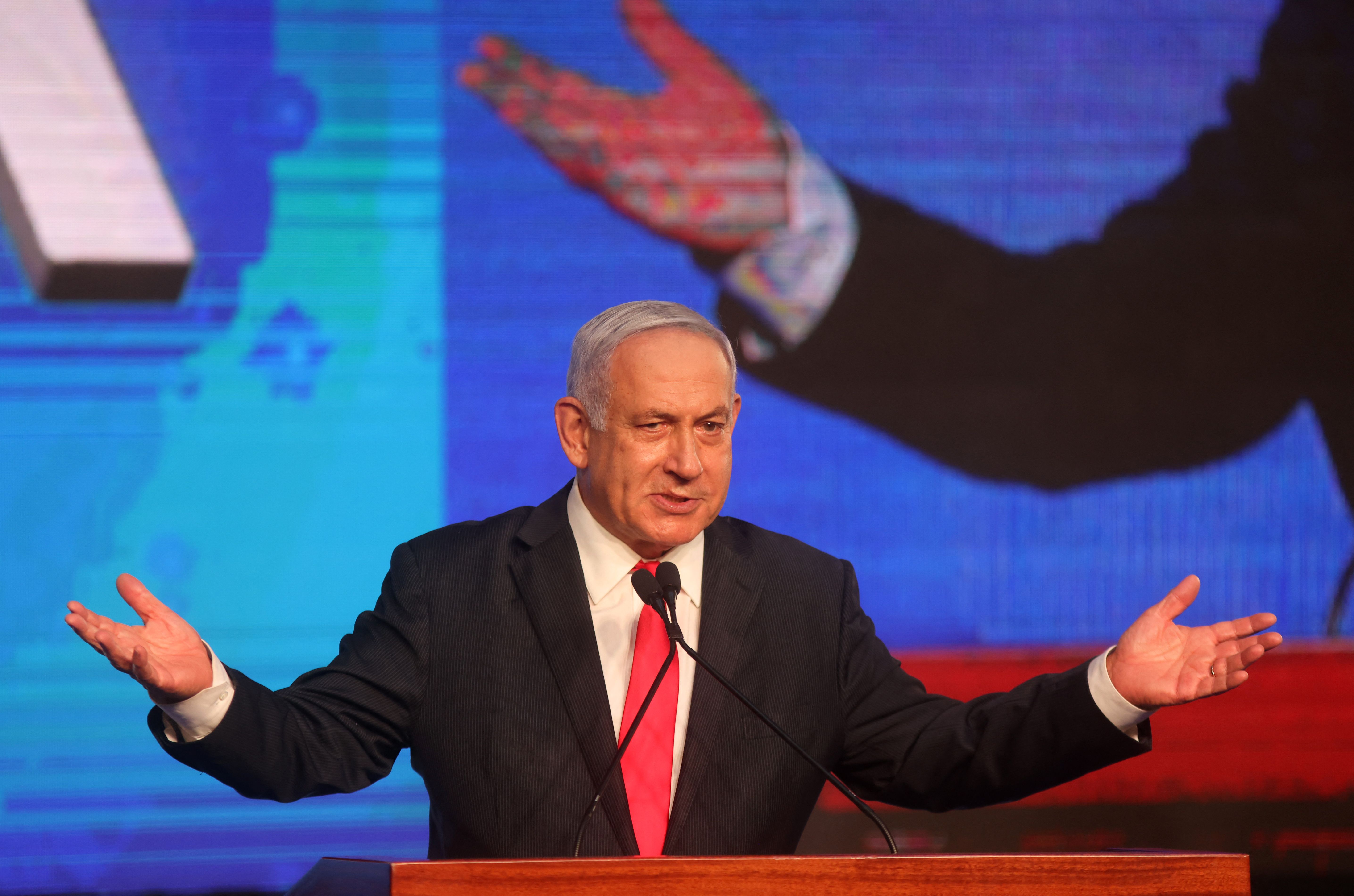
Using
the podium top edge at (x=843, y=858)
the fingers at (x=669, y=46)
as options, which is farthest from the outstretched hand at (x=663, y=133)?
the podium top edge at (x=843, y=858)

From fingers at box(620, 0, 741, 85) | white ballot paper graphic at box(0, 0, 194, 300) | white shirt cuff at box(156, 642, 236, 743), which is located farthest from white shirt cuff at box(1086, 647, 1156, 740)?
white ballot paper graphic at box(0, 0, 194, 300)

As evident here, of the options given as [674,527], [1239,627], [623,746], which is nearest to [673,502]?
[674,527]

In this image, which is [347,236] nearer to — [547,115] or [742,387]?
[547,115]

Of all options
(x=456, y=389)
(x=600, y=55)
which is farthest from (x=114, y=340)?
(x=600, y=55)

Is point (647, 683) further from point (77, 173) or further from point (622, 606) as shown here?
point (77, 173)

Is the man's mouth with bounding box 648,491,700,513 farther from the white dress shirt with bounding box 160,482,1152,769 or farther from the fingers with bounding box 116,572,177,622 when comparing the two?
the fingers with bounding box 116,572,177,622

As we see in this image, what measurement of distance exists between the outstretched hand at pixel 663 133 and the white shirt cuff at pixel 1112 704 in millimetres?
1688

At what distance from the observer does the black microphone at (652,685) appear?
1.49 m

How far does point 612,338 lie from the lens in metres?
1.89

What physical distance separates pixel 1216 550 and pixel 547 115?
6.95 feet

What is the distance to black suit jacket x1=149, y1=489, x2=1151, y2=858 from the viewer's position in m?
1.74

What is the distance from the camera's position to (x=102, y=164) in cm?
285

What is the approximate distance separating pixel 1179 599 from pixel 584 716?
878 millimetres

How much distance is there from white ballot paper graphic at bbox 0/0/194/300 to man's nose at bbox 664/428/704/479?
162 cm
